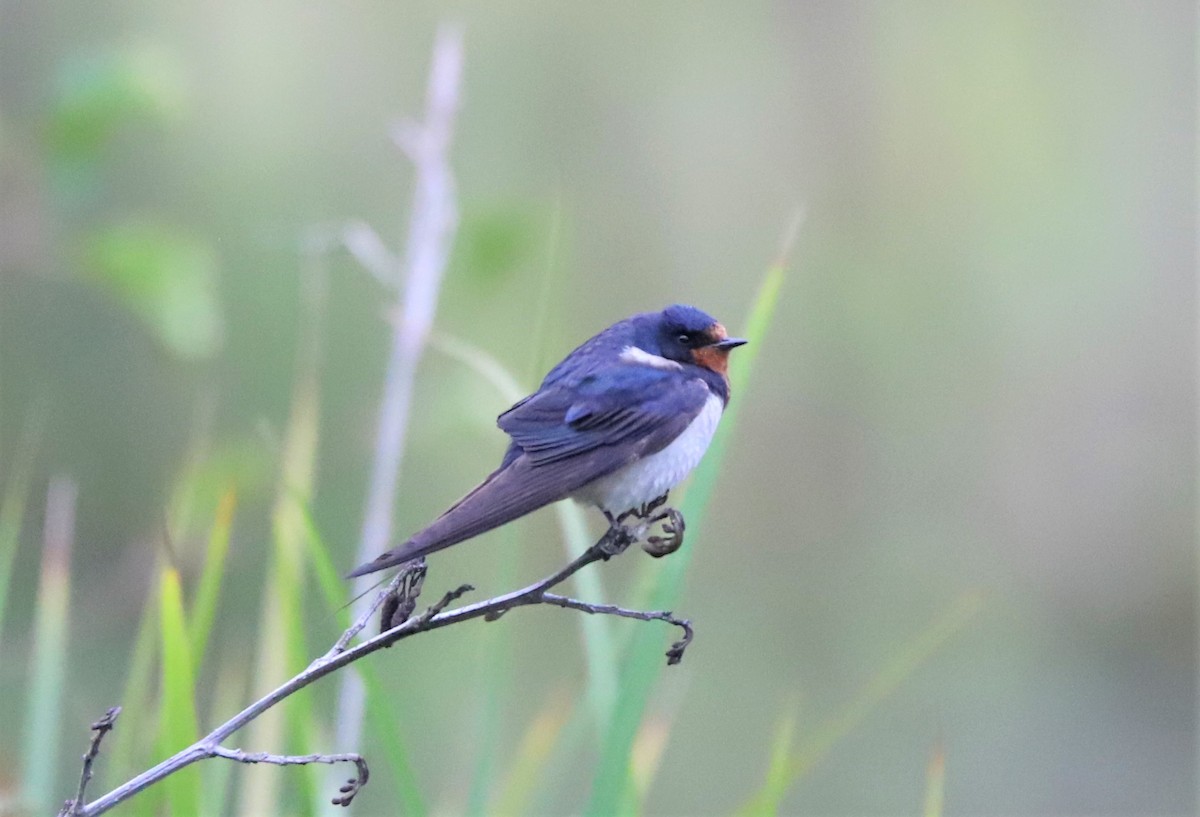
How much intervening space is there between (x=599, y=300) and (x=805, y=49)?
35.9 inches

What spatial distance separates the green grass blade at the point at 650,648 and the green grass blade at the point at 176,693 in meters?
0.30

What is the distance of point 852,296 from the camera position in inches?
127

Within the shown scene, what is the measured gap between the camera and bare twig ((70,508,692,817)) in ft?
1.91

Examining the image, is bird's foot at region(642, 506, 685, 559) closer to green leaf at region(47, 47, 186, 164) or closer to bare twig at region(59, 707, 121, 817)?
bare twig at region(59, 707, 121, 817)

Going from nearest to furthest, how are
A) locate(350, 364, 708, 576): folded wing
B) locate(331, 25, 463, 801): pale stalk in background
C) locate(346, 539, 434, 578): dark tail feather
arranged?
locate(346, 539, 434, 578): dark tail feather → locate(350, 364, 708, 576): folded wing → locate(331, 25, 463, 801): pale stalk in background

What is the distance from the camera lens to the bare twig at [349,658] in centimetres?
58

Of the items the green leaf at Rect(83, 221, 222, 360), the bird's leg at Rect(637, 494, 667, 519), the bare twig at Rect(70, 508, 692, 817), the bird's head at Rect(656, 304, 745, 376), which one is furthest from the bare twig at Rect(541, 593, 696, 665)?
the green leaf at Rect(83, 221, 222, 360)

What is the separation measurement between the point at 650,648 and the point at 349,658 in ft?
1.09

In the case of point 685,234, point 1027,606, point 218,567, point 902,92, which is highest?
point 902,92

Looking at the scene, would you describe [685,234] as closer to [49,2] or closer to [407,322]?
[49,2]

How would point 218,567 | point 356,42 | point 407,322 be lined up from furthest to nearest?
1. point 356,42
2. point 407,322
3. point 218,567

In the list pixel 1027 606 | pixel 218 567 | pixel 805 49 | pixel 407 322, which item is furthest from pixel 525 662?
pixel 218 567

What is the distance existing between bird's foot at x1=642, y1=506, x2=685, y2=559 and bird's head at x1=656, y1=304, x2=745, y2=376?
0.61ft

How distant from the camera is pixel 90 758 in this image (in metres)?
0.63
